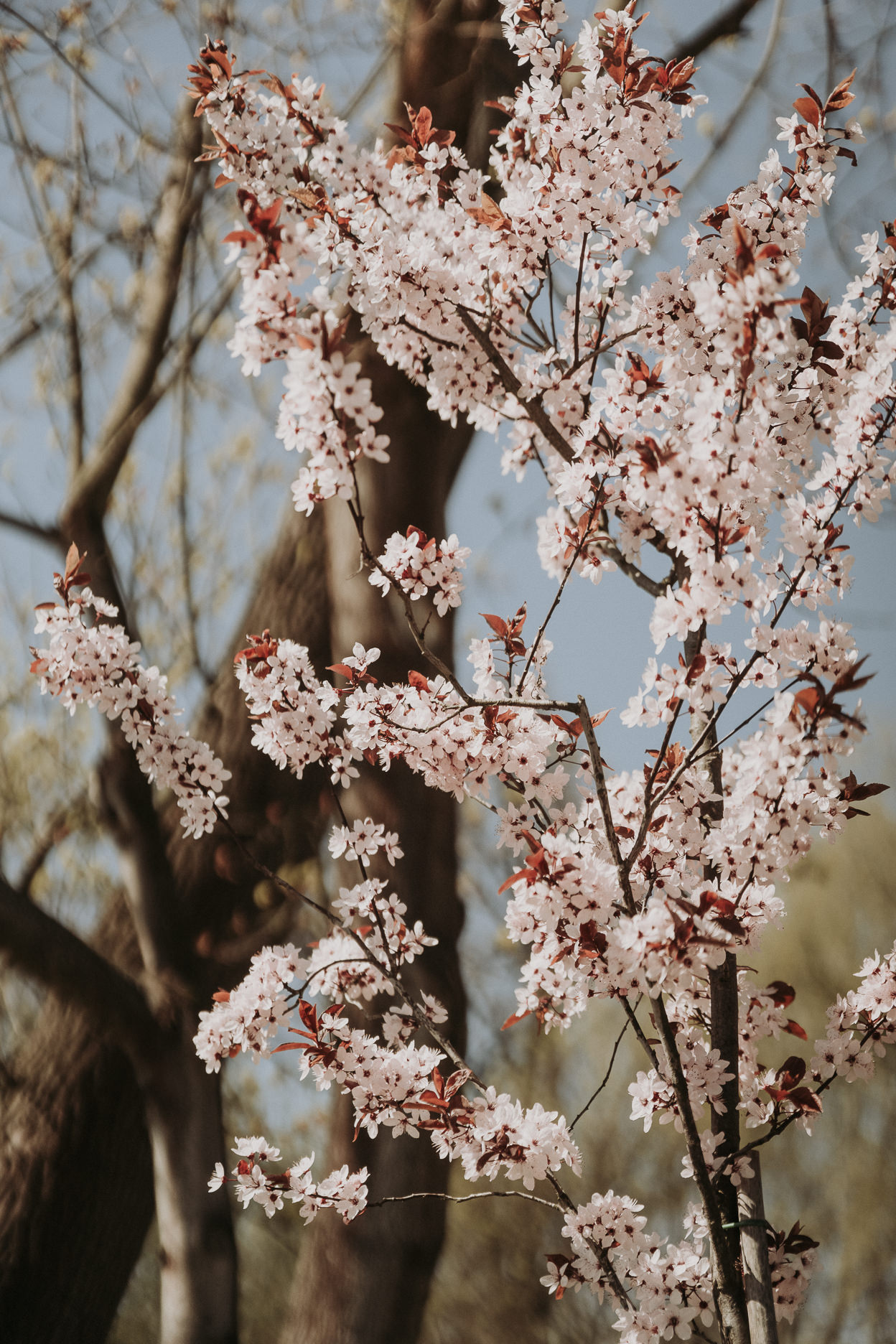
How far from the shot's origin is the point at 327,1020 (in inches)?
56.5

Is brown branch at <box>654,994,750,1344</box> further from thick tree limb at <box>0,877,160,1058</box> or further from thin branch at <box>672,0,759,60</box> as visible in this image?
thin branch at <box>672,0,759,60</box>

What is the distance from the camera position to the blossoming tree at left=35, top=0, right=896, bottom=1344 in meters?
1.11

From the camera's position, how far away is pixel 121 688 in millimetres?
1424

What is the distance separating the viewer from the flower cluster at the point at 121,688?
138cm

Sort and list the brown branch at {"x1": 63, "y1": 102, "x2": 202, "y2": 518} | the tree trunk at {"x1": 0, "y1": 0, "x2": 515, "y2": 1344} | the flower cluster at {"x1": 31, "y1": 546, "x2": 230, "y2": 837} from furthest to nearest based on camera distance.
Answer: the brown branch at {"x1": 63, "y1": 102, "x2": 202, "y2": 518}
the tree trunk at {"x1": 0, "y1": 0, "x2": 515, "y2": 1344}
the flower cluster at {"x1": 31, "y1": 546, "x2": 230, "y2": 837}

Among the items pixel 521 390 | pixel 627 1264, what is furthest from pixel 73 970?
pixel 521 390

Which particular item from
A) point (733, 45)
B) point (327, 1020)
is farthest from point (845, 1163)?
point (733, 45)

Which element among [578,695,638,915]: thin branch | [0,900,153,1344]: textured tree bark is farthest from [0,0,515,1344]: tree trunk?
[578,695,638,915]: thin branch

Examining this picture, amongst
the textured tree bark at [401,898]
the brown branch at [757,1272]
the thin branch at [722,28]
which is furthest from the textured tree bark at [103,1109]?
the thin branch at [722,28]

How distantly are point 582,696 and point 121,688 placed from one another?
0.76 meters

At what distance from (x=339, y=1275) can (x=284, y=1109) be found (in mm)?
1788

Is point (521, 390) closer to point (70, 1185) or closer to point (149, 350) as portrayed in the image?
point (149, 350)

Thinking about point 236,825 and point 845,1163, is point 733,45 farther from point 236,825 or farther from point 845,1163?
point 845,1163

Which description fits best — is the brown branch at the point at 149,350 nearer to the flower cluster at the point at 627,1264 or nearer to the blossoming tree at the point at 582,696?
the blossoming tree at the point at 582,696
